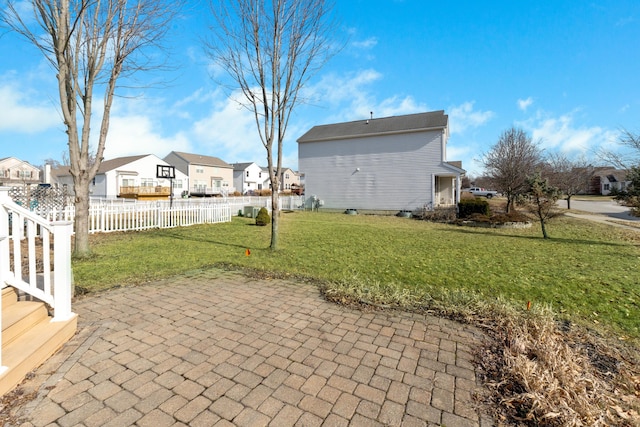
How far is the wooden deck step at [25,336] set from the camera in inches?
98.3

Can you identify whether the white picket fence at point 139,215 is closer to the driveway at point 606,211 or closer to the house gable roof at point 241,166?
the driveway at point 606,211

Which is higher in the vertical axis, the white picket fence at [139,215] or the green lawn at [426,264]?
the white picket fence at [139,215]

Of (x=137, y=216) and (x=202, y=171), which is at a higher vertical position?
(x=202, y=171)

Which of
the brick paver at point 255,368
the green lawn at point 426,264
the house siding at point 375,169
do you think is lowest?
the brick paver at point 255,368

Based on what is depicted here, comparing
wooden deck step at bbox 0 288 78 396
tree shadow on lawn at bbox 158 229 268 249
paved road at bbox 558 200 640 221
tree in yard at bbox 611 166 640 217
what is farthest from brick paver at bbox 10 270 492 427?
paved road at bbox 558 200 640 221

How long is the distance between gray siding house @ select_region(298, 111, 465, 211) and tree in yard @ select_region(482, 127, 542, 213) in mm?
2699

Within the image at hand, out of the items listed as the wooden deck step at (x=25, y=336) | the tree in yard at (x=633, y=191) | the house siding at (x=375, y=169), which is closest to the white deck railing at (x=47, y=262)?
the wooden deck step at (x=25, y=336)

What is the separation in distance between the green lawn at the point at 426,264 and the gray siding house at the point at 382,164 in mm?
10579

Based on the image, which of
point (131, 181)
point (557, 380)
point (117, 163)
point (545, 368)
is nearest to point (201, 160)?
point (117, 163)

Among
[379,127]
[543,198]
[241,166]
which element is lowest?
[543,198]

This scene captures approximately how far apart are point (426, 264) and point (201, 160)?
52.0 meters

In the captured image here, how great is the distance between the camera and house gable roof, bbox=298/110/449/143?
2179 cm

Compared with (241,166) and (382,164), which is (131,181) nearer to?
(241,166)

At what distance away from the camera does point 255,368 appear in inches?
112
